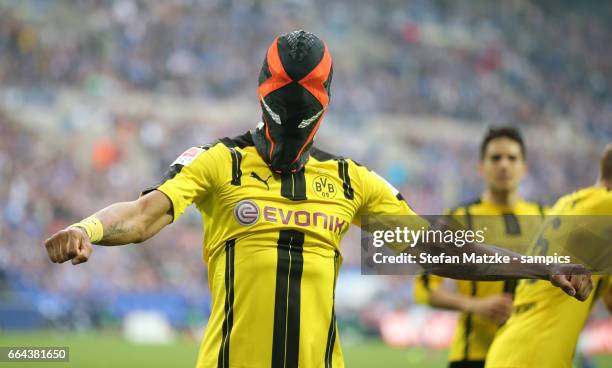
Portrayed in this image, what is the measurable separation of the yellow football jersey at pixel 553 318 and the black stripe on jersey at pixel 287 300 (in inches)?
68.2

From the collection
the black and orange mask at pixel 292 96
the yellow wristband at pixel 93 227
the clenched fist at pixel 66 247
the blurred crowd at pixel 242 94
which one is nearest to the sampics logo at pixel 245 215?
the black and orange mask at pixel 292 96

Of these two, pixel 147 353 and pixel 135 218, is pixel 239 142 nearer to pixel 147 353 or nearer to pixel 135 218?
pixel 135 218

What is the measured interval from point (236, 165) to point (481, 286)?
3.21m

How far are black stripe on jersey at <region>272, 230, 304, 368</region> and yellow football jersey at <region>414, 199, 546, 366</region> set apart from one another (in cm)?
247

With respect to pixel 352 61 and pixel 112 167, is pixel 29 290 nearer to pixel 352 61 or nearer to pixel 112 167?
pixel 112 167

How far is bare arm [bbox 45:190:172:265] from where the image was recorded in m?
3.16

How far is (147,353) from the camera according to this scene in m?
17.6

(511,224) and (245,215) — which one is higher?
(511,224)

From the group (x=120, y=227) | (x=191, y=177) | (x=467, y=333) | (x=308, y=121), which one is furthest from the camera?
(x=467, y=333)

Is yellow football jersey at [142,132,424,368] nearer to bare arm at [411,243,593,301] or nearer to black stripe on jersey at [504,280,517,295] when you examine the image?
bare arm at [411,243,593,301]

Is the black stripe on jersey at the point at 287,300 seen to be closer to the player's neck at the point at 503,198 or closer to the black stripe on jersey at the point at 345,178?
the black stripe on jersey at the point at 345,178

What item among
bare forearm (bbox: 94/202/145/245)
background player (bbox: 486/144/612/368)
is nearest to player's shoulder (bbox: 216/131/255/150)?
bare forearm (bbox: 94/202/145/245)

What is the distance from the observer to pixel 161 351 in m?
18.2

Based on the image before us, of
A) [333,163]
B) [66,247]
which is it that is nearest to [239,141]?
[333,163]
